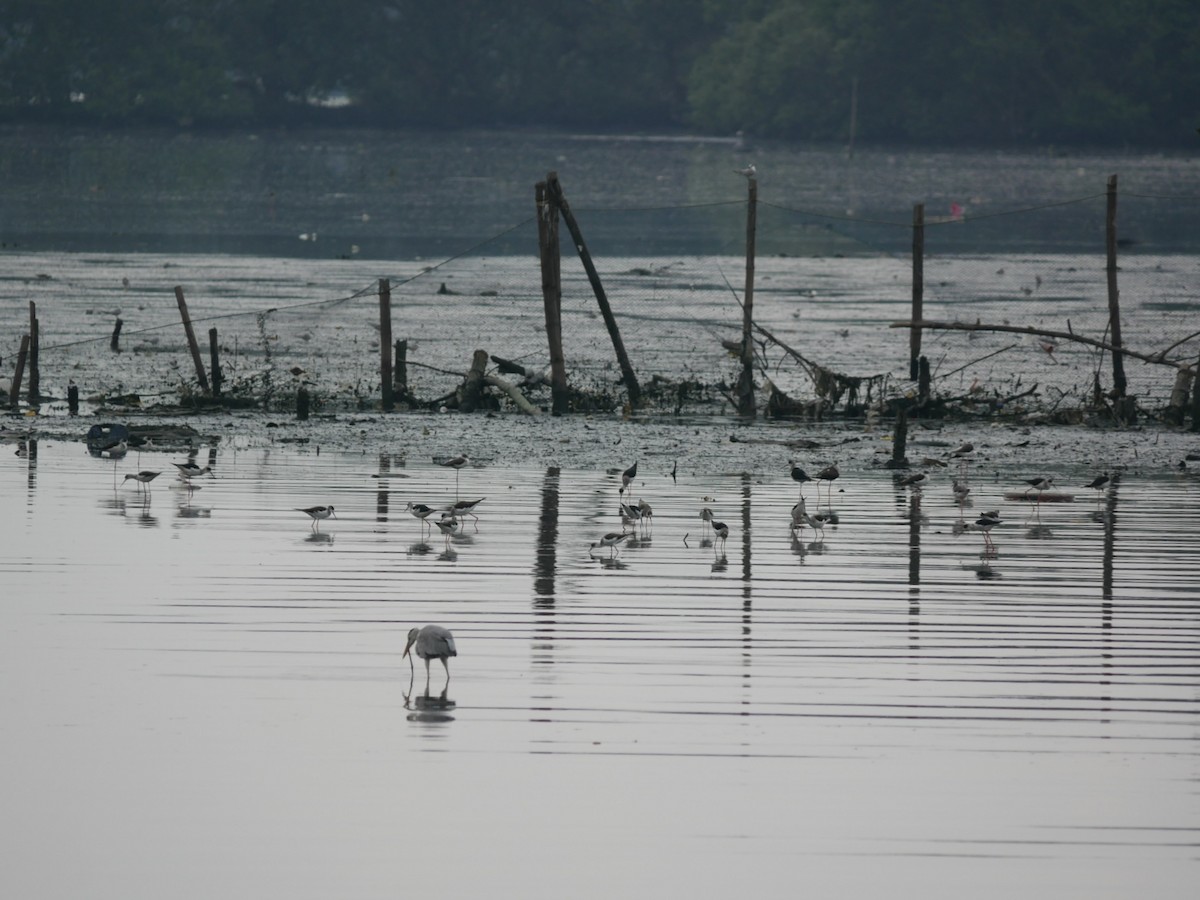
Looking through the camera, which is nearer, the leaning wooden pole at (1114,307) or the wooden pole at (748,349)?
the wooden pole at (748,349)

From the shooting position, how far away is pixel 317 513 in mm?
14219

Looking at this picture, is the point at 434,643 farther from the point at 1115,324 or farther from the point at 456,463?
the point at 1115,324

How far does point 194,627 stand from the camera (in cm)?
1134

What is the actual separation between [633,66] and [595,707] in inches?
5272

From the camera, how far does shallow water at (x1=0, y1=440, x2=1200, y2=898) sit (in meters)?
7.95

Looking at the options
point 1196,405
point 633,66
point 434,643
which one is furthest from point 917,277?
point 633,66

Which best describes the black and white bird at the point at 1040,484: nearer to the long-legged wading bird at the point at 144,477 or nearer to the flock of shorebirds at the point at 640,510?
the flock of shorebirds at the point at 640,510

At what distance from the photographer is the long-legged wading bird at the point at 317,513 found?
46.6ft

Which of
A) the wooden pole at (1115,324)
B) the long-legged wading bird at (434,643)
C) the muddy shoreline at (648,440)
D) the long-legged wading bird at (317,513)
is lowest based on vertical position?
the long-legged wading bird at (434,643)

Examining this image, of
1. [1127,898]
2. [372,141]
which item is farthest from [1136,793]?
[372,141]

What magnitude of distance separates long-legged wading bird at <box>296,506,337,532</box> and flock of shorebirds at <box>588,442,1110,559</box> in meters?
2.06

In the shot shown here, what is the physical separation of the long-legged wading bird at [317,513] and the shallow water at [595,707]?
15 centimetres

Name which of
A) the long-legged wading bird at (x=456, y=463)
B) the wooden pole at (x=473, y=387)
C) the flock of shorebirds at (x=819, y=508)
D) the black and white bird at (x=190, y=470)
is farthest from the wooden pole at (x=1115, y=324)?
the black and white bird at (x=190, y=470)

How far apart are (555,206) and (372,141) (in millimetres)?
117137
